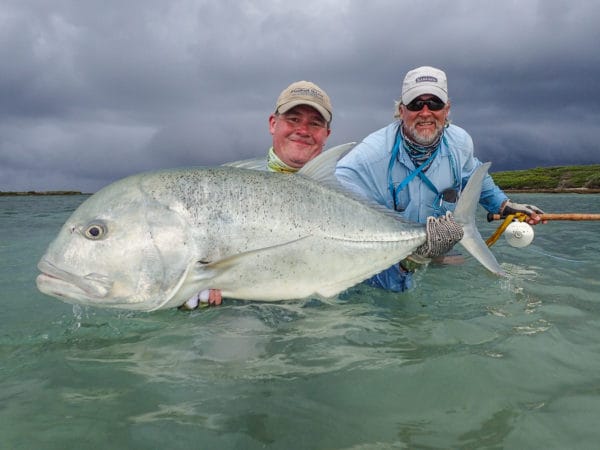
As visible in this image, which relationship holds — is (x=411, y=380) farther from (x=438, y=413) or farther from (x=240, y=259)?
(x=240, y=259)

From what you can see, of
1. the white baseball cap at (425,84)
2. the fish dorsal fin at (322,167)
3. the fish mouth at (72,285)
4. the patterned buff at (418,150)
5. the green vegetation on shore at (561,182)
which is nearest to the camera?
the fish mouth at (72,285)

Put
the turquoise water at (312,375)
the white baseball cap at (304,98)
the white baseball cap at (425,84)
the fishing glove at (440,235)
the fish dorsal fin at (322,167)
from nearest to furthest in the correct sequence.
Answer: the turquoise water at (312,375) → the fish dorsal fin at (322,167) → the fishing glove at (440,235) → the white baseball cap at (304,98) → the white baseball cap at (425,84)

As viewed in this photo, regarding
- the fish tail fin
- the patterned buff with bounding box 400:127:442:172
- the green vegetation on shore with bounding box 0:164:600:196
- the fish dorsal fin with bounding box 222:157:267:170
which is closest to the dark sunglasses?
Answer: the patterned buff with bounding box 400:127:442:172

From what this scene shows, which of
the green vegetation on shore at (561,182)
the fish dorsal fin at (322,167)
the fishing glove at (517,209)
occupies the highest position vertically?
the green vegetation on shore at (561,182)

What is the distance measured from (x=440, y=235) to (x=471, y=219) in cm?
38

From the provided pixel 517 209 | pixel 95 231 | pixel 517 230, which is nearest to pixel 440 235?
pixel 517 230

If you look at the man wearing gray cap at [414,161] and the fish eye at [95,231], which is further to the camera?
the man wearing gray cap at [414,161]

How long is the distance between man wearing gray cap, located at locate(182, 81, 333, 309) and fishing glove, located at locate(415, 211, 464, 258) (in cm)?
150

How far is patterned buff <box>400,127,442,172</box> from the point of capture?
4.80 m

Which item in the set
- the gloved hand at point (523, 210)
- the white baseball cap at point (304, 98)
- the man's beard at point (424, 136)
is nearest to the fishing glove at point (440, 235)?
the man's beard at point (424, 136)

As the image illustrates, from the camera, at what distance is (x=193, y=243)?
2.79 m

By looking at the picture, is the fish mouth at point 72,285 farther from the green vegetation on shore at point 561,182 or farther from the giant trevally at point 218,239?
the green vegetation on shore at point 561,182

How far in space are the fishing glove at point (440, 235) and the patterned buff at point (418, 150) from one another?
1.27 m

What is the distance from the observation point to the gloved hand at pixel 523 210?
5117mm
